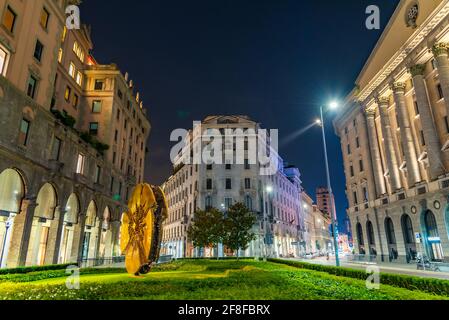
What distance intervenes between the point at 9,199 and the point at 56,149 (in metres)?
7.25

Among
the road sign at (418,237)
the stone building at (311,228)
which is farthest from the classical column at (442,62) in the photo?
the stone building at (311,228)

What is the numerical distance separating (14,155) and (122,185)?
77.3 feet

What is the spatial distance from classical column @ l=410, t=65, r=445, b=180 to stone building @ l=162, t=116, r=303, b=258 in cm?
2464

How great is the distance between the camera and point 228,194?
55.8m

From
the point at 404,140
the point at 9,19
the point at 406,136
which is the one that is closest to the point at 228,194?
the point at 404,140

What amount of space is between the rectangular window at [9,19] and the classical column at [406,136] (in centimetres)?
4310

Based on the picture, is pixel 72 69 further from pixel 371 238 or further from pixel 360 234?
pixel 360 234

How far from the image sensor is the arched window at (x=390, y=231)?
39.2 metres

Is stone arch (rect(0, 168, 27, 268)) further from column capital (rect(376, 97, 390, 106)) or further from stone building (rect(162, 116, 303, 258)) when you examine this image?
column capital (rect(376, 97, 390, 106))

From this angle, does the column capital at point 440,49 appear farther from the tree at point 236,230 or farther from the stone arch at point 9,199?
the stone arch at point 9,199

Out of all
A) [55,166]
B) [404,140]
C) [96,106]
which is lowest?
[55,166]
